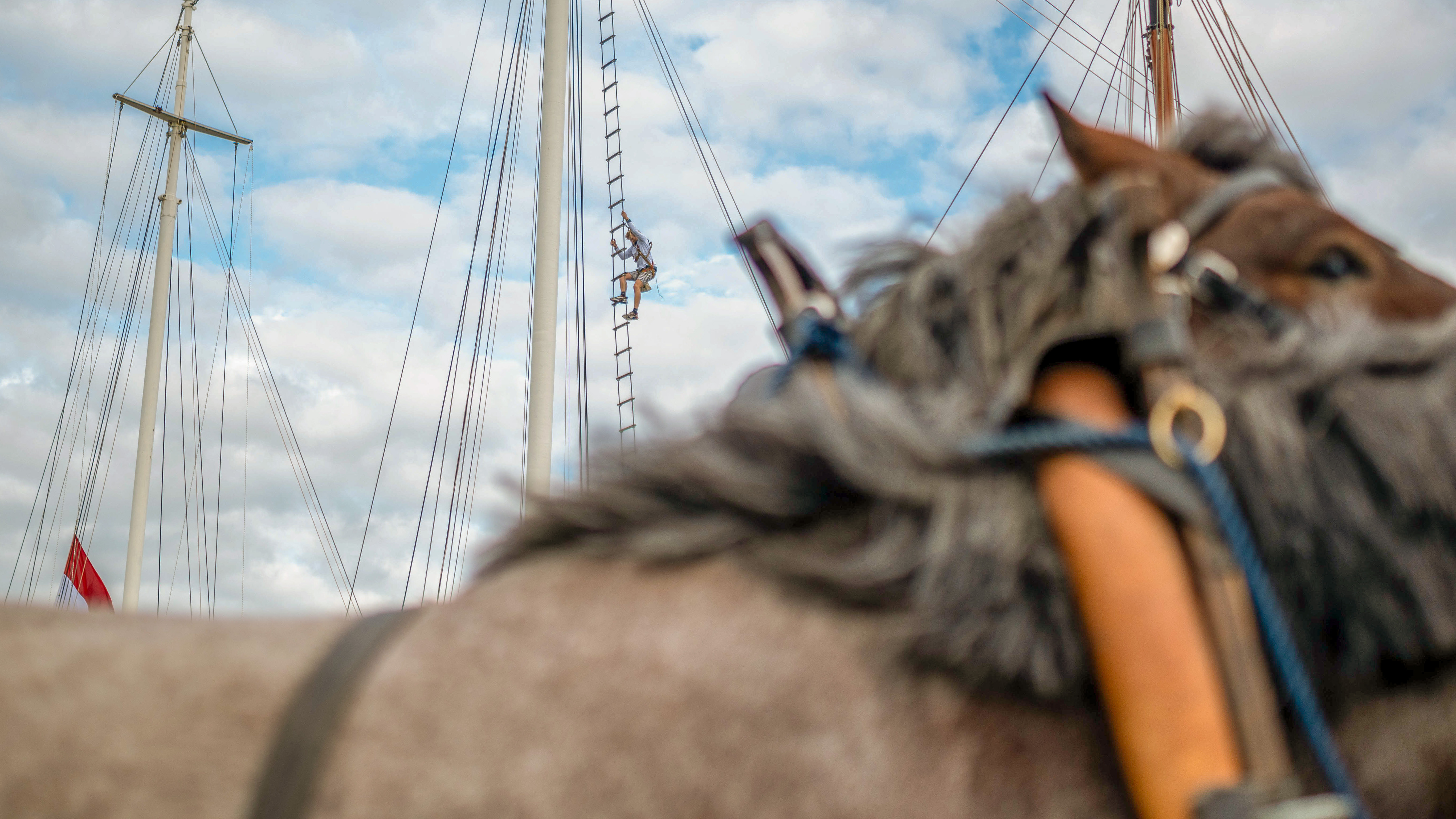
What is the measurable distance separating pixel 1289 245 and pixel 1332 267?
0.06 meters

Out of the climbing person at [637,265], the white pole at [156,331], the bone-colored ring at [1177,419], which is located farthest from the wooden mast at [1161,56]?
the white pole at [156,331]

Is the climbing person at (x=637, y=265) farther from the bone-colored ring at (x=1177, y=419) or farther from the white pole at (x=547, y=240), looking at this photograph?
the bone-colored ring at (x=1177, y=419)

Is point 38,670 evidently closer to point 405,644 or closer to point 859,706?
point 405,644

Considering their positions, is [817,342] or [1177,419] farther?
[817,342]

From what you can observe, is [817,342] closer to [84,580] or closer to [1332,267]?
[1332,267]

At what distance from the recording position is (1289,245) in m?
1.18

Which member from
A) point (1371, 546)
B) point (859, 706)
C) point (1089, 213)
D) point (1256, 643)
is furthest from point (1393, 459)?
point (859, 706)

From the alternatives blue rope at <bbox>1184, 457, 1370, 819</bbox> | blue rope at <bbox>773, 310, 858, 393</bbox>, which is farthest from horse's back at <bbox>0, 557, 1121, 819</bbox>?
blue rope at <bbox>773, 310, 858, 393</bbox>

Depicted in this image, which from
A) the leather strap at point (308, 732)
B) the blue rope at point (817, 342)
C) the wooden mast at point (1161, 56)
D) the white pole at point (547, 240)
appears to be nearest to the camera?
the leather strap at point (308, 732)

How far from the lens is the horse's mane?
0.94 metres

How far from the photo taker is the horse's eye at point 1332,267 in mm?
1173

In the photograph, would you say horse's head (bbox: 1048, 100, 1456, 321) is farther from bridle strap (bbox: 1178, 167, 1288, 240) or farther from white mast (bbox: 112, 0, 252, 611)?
white mast (bbox: 112, 0, 252, 611)

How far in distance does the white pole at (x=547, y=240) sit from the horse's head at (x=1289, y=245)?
5.09m

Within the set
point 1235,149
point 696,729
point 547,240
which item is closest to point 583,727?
point 696,729
